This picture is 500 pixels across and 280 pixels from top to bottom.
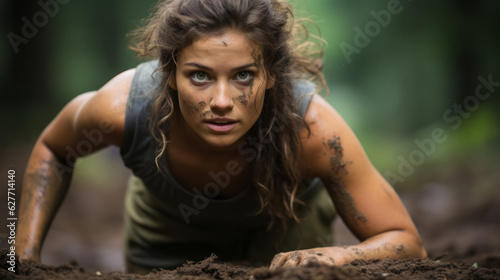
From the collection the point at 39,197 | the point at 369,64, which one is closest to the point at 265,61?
the point at 39,197

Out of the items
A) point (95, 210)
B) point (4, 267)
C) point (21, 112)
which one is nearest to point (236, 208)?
point (4, 267)

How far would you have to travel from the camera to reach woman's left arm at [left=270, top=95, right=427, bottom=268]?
7.33 feet

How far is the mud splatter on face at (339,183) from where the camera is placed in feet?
7.32

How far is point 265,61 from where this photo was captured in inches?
82.3

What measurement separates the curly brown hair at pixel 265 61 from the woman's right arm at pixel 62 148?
19 centimetres

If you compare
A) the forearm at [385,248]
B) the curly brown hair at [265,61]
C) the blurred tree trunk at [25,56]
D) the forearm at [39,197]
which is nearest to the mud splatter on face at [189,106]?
the curly brown hair at [265,61]

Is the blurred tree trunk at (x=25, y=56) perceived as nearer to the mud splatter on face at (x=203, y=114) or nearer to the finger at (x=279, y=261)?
the mud splatter on face at (x=203, y=114)

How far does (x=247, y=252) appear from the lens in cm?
276

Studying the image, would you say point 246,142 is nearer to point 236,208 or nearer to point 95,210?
point 236,208

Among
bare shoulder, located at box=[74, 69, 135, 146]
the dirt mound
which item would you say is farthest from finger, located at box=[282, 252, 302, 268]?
bare shoulder, located at box=[74, 69, 135, 146]

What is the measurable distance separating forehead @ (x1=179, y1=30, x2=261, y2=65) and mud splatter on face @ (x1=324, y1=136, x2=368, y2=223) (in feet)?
1.65

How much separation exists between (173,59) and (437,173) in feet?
14.7

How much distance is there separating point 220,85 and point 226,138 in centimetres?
20

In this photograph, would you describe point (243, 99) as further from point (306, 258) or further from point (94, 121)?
point (94, 121)
